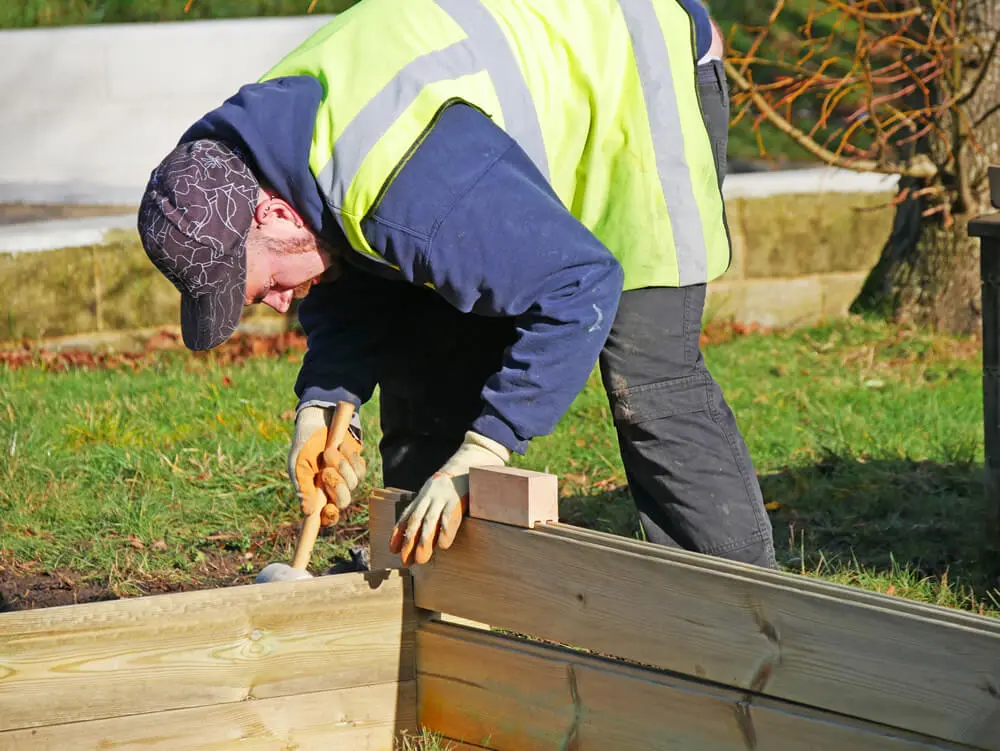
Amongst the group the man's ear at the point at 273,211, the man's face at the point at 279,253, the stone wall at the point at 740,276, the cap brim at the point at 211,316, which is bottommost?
the stone wall at the point at 740,276

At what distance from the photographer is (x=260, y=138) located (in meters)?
2.14

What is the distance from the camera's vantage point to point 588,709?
2209 mm

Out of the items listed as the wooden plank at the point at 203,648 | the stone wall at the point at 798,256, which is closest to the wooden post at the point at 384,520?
the wooden plank at the point at 203,648

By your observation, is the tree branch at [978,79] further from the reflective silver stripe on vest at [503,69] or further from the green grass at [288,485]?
the reflective silver stripe on vest at [503,69]

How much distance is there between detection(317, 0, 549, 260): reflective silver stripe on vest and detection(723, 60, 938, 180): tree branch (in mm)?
3220

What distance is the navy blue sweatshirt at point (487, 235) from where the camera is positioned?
2.08 metres

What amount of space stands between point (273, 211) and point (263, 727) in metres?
0.92

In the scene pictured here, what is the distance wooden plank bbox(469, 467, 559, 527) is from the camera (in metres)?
2.16

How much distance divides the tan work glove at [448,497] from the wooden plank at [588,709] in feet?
0.76

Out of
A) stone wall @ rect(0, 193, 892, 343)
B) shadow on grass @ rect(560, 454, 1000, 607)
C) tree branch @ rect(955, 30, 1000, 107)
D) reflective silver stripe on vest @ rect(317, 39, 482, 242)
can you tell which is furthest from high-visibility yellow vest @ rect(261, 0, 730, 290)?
stone wall @ rect(0, 193, 892, 343)

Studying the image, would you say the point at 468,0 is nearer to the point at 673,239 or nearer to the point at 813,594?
the point at 673,239

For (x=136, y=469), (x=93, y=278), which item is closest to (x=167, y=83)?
(x=93, y=278)

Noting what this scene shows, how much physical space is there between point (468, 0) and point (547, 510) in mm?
924

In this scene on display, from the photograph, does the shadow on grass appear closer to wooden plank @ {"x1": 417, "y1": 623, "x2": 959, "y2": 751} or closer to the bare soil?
the bare soil
